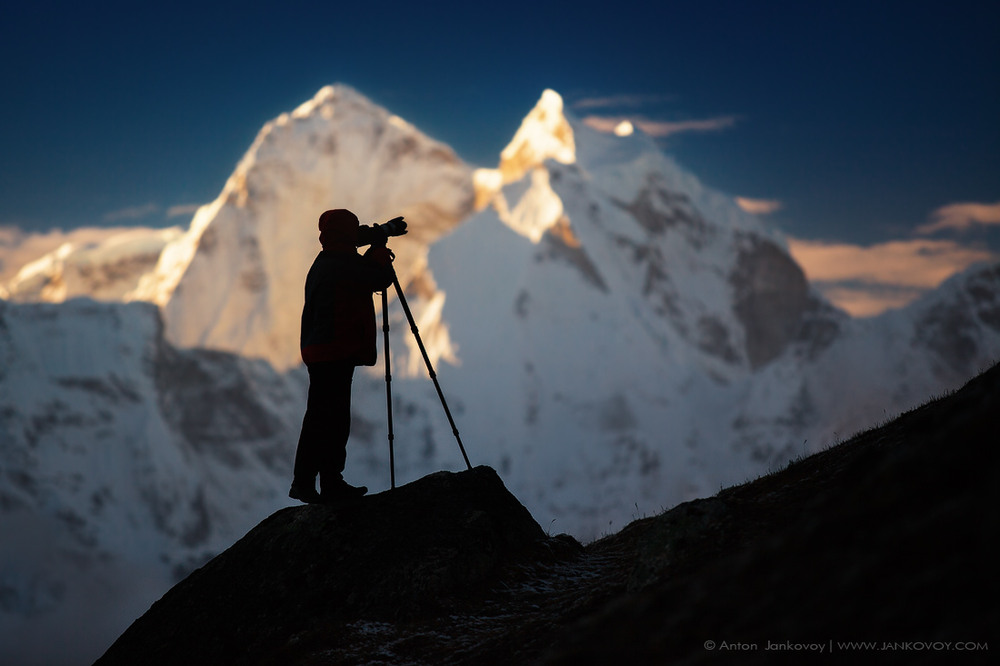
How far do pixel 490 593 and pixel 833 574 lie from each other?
5396 millimetres

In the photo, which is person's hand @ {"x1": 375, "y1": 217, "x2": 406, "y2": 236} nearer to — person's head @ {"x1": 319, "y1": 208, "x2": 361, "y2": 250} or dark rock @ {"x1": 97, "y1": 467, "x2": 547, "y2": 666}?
person's head @ {"x1": 319, "y1": 208, "x2": 361, "y2": 250}

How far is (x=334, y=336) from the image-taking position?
971 centimetres

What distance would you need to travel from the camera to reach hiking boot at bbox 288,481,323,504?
1013 cm

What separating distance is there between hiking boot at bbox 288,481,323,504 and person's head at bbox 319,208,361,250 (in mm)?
2805

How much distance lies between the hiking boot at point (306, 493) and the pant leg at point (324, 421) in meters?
0.05

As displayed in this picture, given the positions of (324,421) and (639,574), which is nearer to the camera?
(639,574)

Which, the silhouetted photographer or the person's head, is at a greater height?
the person's head

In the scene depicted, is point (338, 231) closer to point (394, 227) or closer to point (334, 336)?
point (394, 227)

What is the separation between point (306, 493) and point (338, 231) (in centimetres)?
309

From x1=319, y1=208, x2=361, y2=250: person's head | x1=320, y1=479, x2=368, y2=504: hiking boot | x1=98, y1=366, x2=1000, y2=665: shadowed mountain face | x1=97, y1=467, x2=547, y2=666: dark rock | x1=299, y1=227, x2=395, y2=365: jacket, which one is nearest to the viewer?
x1=98, y1=366, x2=1000, y2=665: shadowed mountain face

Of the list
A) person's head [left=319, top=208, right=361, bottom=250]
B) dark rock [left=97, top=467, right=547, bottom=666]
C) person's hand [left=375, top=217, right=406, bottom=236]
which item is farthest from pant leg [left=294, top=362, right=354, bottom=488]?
person's hand [left=375, top=217, right=406, bottom=236]

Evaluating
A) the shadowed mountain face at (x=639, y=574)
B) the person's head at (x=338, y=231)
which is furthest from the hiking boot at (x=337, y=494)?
the person's head at (x=338, y=231)

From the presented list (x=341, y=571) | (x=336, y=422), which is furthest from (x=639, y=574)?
(x=336, y=422)

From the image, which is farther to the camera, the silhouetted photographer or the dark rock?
the silhouetted photographer
